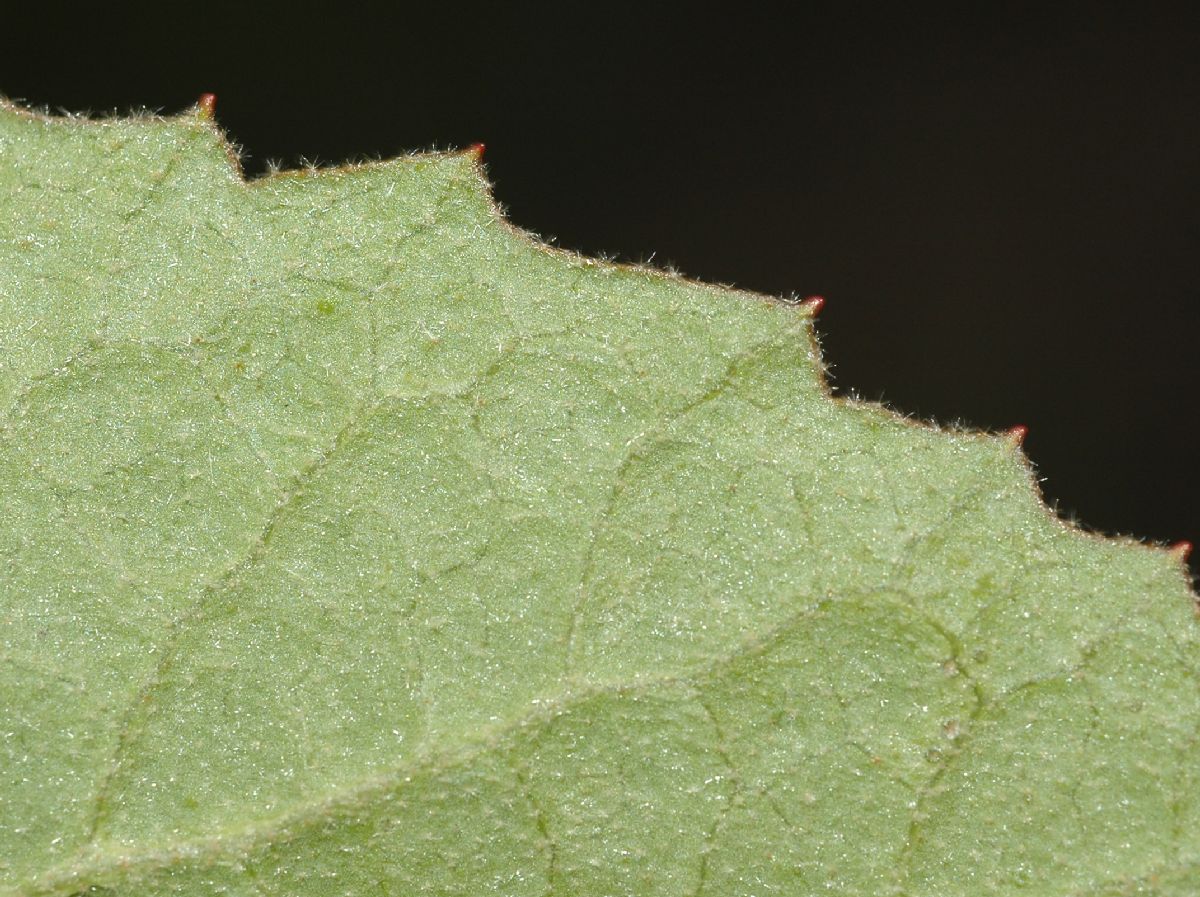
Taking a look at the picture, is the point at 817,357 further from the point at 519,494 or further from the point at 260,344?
the point at 260,344

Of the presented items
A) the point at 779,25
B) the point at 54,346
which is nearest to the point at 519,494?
the point at 54,346

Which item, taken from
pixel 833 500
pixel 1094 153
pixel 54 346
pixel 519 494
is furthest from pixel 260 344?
pixel 1094 153

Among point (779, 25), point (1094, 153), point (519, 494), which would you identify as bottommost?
point (519, 494)

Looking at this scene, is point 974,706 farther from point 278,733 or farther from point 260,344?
point 260,344

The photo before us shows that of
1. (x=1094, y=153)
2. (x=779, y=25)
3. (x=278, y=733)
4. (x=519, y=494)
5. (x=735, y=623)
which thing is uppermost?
(x=779, y=25)

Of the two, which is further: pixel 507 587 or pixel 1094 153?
pixel 1094 153

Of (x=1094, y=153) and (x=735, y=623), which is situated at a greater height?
(x=1094, y=153)
